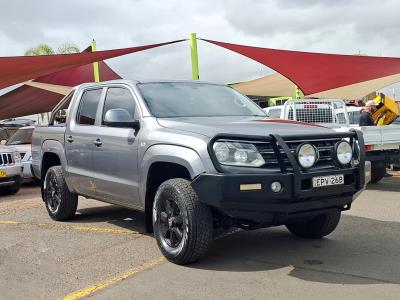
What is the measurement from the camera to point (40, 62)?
36.4 ft

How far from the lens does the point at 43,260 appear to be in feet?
17.2

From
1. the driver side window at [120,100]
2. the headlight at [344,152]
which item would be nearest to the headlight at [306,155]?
the headlight at [344,152]

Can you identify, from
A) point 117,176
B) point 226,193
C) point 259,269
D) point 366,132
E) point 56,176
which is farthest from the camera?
point 366,132

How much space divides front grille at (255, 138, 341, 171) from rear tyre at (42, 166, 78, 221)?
11.6 feet

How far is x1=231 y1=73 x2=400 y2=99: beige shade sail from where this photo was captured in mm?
16422

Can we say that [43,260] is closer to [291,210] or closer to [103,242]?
[103,242]

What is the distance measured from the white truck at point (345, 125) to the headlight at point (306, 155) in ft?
12.9

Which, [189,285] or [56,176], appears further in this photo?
[56,176]

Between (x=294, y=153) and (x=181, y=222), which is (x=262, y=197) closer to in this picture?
(x=294, y=153)

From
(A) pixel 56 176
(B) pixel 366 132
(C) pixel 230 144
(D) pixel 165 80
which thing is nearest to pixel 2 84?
(A) pixel 56 176

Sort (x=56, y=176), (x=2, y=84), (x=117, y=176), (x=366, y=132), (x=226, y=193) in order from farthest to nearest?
(x=2, y=84) < (x=366, y=132) < (x=56, y=176) < (x=117, y=176) < (x=226, y=193)

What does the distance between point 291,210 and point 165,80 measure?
8.08 ft

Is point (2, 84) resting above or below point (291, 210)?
above

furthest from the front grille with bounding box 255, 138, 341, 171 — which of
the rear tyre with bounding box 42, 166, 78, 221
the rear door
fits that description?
the rear tyre with bounding box 42, 166, 78, 221
